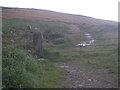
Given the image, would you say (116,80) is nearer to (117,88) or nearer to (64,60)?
(117,88)

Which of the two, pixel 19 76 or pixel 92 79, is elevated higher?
pixel 19 76

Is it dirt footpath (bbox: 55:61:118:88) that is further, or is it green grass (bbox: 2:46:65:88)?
dirt footpath (bbox: 55:61:118:88)

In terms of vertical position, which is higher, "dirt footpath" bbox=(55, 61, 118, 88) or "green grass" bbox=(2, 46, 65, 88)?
"green grass" bbox=(2, 46, 65, 88)

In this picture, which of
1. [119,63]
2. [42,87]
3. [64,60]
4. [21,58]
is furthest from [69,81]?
[64,60]

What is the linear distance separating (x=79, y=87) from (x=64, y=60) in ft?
13.4

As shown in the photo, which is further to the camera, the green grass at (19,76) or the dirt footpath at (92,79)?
the dirt footpath at (92,79)

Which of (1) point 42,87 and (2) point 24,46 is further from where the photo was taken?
(2) point 24,46

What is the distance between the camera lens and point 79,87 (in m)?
4.87

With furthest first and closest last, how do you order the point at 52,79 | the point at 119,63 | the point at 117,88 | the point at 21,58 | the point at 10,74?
the point at 119,63, the point at 21,58, the point at 52,79, the point at 117,88, the point at 10,74

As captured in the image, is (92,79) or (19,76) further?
(92,79)

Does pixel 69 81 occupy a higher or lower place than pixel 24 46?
lower

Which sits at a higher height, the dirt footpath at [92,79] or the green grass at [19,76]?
the green grass at [19,76]

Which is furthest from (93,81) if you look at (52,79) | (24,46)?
(24,46)

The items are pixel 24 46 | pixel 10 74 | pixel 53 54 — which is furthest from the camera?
pixel 53 54
